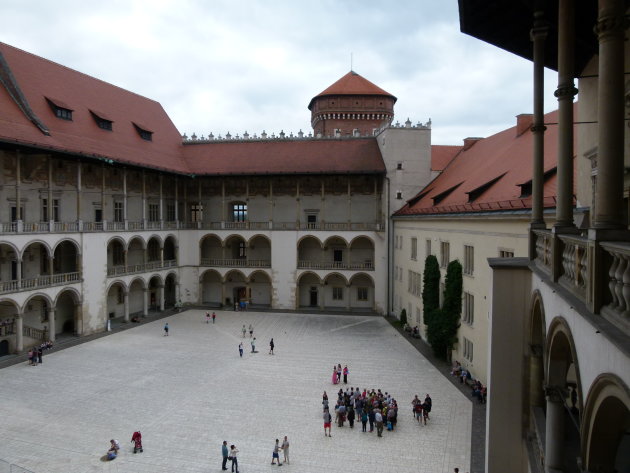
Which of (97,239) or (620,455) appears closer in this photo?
(620,455)

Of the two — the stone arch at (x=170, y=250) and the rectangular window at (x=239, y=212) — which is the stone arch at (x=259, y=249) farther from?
the stone arch at (x=170, y=250)

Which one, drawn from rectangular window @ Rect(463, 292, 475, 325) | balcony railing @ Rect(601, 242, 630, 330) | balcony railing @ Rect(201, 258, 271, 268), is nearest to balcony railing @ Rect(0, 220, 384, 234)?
balcony railing @ Rect(201, 258, 271, 268)

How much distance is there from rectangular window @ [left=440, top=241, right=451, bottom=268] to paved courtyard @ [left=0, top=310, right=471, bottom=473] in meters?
5.35

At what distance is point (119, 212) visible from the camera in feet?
113

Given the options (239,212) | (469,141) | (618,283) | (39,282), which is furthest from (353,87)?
(618,283)

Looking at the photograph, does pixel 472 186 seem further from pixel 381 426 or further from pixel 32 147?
pixel 32 147

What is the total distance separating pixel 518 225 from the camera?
17.4 meters

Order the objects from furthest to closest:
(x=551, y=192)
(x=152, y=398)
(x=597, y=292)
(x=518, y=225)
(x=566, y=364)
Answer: (x=152, y=398)
(x=518, y=225)
(x=551, y=192)
(x=566, y=364)
(x=597, y=292)

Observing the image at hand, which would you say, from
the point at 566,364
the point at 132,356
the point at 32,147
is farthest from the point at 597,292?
the point at 32,147

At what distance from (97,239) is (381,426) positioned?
22520 mm

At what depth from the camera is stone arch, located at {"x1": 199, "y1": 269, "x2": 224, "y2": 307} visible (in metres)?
42.6

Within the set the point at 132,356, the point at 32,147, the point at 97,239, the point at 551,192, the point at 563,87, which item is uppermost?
the point at 32,147

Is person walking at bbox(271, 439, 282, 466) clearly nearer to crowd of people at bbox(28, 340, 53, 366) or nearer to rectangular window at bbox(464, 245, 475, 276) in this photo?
rectangular window at bbox(464, 245, 475, 276)

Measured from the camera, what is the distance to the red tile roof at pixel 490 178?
1936 centimetres
